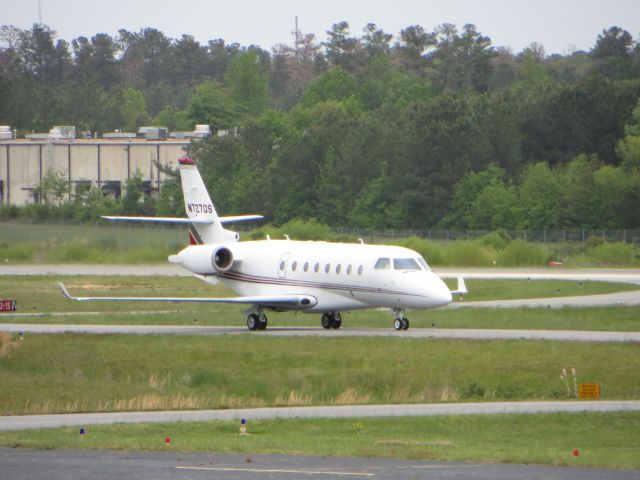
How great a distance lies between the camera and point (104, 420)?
24047mm

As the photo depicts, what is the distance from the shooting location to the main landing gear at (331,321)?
39.7 metres

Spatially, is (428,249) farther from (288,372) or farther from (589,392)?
(589,392)

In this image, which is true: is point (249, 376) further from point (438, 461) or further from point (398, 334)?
point (438, 461)

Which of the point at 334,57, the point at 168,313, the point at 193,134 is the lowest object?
the point at 168,313

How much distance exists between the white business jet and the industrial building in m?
Answer: 68.9

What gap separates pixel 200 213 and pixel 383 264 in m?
8.57

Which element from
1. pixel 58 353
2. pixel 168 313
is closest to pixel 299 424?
pixel 58 353

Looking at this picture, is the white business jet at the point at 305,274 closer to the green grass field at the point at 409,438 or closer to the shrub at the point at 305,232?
the green grass field at the point at 409,438

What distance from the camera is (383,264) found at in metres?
37.6

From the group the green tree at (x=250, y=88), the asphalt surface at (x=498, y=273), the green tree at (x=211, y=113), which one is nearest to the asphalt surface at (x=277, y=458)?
the asphalt surface at (x=498, y=273)

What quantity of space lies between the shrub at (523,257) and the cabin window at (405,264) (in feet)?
111

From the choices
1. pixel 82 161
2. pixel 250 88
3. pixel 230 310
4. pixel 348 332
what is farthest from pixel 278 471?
pixel 250 88

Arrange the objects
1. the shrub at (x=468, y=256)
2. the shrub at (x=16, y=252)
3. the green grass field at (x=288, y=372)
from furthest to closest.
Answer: the shrub at (x=468, y=256) → the shrub at (x=16, y=252) → the green grass field at (x=288, y=372)

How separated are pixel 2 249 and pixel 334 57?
130m
